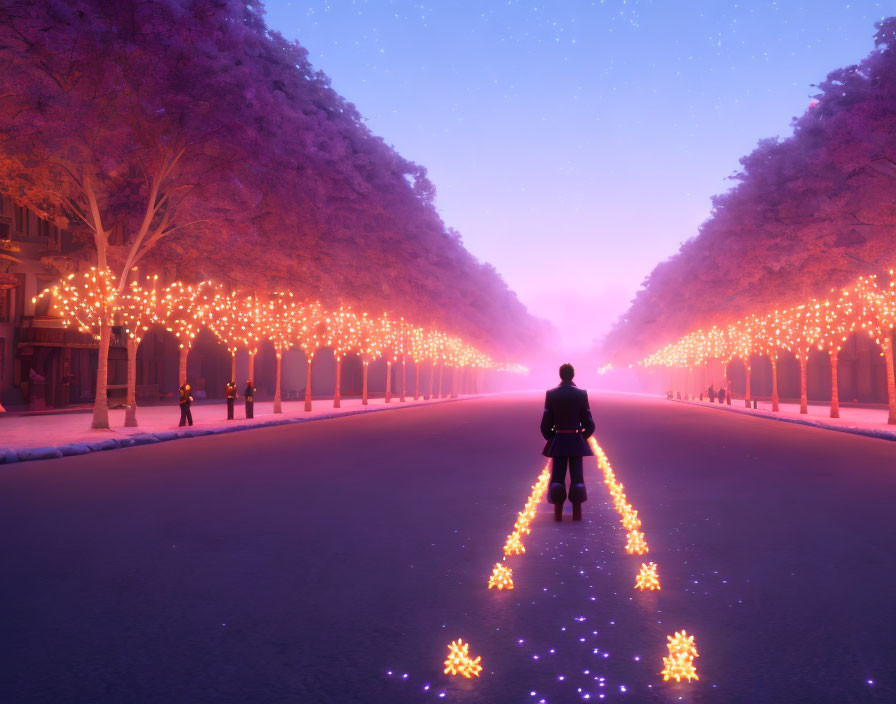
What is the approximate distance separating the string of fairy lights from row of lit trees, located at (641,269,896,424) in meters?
22.1

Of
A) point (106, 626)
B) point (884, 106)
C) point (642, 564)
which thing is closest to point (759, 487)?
point (642, 564)

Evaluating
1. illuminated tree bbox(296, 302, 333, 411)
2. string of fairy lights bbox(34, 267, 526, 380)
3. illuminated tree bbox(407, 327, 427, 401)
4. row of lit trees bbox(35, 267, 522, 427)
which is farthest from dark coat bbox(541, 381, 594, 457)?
illuminated tree bbox(407, 327, 427, 401)

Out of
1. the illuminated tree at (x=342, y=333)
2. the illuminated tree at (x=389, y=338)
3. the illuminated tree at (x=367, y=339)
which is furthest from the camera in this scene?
the illuminated tree at (x=389, y=338)

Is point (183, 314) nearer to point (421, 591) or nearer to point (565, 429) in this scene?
point (565, 429)

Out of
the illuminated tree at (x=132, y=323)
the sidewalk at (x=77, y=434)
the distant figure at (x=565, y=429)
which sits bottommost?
the sidewalk at (x=77, y=434)

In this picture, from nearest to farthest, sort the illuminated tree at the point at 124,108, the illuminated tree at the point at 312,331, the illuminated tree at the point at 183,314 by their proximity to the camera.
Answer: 1. the illuminated tree at the point at 124,108
2. the illuminated tree at the point at 183,314
3. the illuminated tree at the point at 312,331

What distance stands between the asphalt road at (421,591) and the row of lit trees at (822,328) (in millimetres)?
19162

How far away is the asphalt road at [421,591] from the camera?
16.0 ft

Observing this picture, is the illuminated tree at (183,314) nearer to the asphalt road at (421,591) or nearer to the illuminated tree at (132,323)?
the illuminated tree at (132,323)

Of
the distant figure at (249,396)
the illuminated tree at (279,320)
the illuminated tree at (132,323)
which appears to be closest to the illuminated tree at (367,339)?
the illuminated tree at (279,320)

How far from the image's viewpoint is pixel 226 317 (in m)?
36.8

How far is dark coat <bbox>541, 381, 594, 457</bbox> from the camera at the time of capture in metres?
9.99

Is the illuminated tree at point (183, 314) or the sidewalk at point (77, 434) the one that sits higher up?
the illuminated tree at point (183, 314)

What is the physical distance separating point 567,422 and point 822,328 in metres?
33.3
